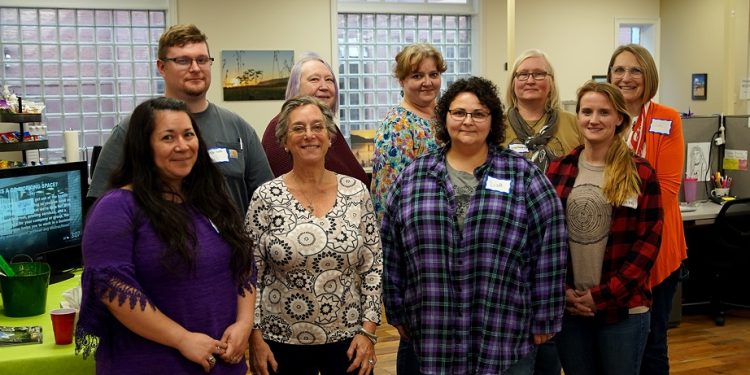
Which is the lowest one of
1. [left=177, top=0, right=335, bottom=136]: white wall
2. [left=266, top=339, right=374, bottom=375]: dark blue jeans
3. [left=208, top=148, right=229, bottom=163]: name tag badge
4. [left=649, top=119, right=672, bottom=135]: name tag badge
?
[left=266, top=339, right=374, bottom=375]: dark blue jeans

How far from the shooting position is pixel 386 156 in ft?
9.17

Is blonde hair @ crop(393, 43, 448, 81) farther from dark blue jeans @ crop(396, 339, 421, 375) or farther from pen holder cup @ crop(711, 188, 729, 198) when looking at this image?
pen holder cup @ crop(711, 188, 729, 198)

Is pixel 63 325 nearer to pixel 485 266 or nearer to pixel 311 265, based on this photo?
pixel 311 265

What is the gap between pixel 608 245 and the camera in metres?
2.44

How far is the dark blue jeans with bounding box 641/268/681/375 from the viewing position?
2789 mm

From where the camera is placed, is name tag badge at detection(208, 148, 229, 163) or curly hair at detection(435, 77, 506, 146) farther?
name tag badge at detection(208, 148, 229, 163)

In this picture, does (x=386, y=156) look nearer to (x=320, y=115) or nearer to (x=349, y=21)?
(x=320, y=115)

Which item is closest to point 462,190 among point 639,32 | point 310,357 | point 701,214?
point 310,357

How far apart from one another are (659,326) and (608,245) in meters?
0.61

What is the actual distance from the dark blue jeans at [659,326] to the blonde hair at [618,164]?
547 mm

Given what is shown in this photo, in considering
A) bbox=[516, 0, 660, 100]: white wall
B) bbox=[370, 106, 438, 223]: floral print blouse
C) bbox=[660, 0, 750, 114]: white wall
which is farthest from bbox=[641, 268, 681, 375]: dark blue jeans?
bbox=[516, 0, 660, 100]: white wall

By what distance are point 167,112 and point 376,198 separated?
3.45ft

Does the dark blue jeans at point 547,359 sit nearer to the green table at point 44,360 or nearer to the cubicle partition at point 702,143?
the green table at point 44,360

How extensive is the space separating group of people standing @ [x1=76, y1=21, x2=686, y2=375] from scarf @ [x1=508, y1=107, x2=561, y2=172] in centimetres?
24
